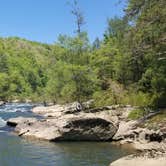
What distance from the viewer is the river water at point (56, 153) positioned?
88.8 ft

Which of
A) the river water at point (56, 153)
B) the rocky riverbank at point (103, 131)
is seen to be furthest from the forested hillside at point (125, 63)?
the river water at point (56, 153)

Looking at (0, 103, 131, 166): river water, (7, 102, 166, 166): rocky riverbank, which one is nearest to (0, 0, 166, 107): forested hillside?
(7, 102, 166, 166): rocky riverbank

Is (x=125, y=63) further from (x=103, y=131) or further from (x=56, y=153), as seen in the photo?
Result: (x=56, y=153)

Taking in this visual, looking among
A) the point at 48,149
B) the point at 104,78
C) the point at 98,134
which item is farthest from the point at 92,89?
the point at 48,149

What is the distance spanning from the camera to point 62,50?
65.4m

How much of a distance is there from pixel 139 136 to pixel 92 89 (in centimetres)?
2989

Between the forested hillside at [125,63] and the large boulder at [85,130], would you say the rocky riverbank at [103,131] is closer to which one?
the large boulder at [85,130]

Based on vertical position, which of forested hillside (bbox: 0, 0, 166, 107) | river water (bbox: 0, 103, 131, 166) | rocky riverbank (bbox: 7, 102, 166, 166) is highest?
forested hillside (bbox: 0, 0, 166, 107)

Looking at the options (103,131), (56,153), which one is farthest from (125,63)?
(56,153)

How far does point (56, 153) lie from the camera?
30.0m

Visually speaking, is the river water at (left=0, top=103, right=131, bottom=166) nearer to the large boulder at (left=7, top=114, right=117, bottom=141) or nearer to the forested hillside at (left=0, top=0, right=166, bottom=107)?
the large boulder at (left=7, top=114, right=117, bottom=141)

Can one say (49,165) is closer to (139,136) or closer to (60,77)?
(139,136)

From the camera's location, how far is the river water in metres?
27.1

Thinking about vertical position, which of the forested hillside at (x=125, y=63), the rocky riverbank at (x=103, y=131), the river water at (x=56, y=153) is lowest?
the river water at (x=56, y=153)
